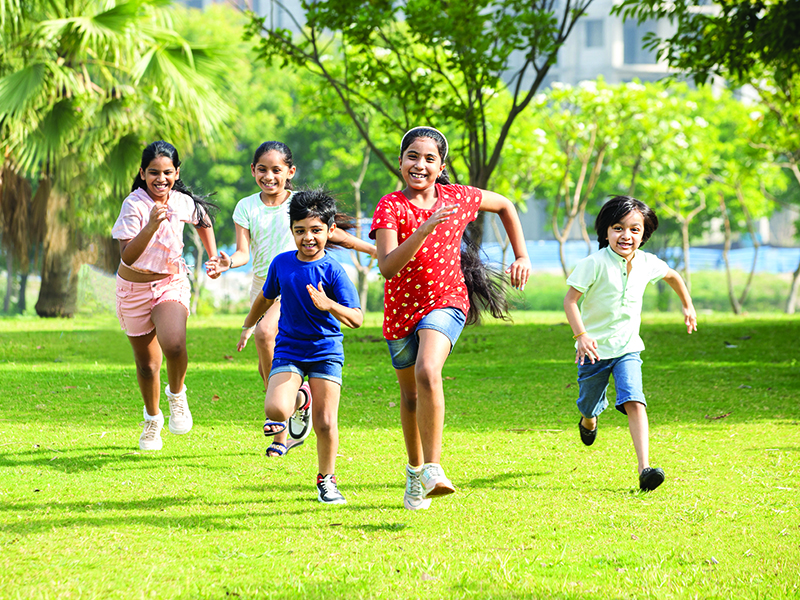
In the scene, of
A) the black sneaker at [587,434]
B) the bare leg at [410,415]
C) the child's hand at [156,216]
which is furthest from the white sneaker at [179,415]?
the black sneaker at [587,434]

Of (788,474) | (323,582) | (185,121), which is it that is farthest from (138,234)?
(185,121)

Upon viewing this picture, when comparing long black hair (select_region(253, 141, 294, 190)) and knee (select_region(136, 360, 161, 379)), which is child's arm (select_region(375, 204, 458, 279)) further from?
knee (select_region(136, 360, 161, 379))

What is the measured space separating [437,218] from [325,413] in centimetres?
116

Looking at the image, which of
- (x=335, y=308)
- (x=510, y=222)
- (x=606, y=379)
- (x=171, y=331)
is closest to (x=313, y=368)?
(x=335, y=308)

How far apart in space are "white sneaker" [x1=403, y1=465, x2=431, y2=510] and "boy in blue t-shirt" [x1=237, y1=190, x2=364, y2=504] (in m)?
0.34

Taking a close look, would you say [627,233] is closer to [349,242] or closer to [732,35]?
[349,242]

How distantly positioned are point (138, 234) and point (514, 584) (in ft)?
10.1

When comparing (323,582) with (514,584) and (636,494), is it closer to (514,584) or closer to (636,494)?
(514,584)

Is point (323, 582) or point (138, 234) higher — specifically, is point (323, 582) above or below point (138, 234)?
below

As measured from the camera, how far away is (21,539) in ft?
12.5

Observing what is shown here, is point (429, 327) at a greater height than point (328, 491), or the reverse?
point (429, 327)

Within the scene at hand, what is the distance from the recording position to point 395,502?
457 cm

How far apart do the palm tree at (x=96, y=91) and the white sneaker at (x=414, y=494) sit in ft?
36.5

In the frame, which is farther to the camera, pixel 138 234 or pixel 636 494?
pixel 138 234
